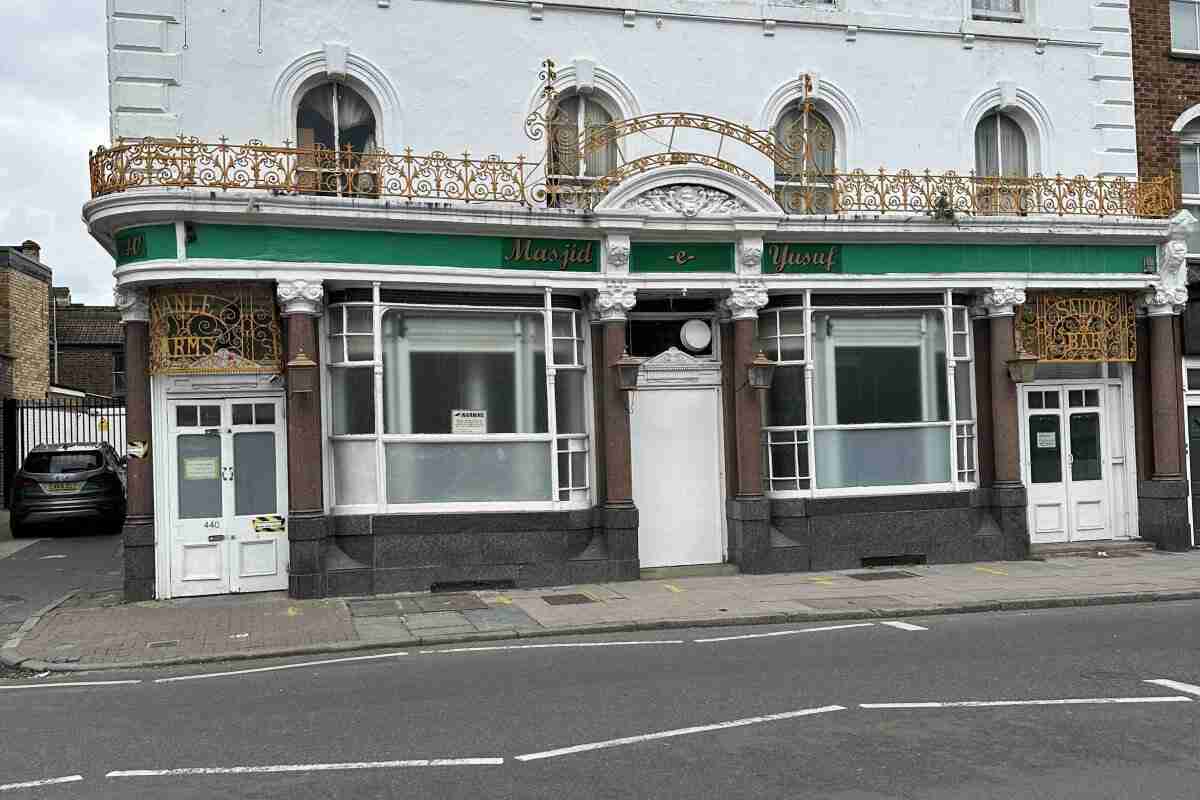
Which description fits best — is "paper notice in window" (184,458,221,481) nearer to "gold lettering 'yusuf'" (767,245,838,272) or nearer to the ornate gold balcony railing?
the ornate gold balcony railing

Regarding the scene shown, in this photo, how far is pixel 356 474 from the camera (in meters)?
13.6

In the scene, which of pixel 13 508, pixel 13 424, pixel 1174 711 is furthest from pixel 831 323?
pixel 13 424

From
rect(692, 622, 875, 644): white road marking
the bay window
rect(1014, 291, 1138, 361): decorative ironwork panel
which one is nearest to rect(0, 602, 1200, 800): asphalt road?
rect(692, 622, 875, 644): white road marking

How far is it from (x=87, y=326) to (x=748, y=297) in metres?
37.1

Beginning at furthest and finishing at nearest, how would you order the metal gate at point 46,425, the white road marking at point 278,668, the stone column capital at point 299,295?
the metal gate at point 46,425 < the stone column capital at point 299,295 < the white road marking at point 278,668

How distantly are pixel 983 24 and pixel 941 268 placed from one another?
149 inches

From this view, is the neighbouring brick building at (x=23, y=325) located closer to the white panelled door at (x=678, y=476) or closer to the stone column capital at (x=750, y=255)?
the white panelled door at (x=678, y=476)

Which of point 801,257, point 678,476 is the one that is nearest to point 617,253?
point 801,257

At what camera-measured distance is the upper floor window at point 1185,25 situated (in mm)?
17438

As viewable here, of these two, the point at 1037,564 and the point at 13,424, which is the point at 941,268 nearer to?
the point at 1037,564

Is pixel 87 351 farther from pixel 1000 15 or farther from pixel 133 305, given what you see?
pixel 1000 15

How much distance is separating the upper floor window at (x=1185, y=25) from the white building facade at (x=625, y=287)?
1273 mm

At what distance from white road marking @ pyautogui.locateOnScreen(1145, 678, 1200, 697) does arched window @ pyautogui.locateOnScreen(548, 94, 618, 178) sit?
9.04m

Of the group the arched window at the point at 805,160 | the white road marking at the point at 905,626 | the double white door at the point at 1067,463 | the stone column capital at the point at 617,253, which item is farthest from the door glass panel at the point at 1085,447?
the stone column capital at the point at 617,253
